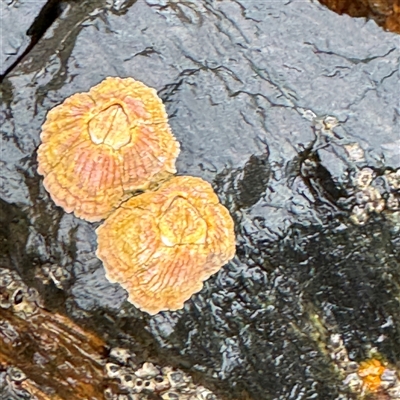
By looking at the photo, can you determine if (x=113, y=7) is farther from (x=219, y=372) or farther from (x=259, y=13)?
(x=219, y=372)

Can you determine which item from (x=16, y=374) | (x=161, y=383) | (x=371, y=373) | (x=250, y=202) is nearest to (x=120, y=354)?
(x=161, y=383)

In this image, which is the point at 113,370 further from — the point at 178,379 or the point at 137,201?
the point at 137,201

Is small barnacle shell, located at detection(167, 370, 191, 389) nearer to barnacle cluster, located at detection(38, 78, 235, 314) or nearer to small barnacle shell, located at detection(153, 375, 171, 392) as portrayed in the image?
small barnacle shell, located at detection(153, 375, 171, 392)

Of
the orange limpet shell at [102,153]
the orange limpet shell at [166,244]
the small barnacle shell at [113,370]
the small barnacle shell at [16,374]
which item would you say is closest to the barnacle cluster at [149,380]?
the small barnacle shell at [113,370]

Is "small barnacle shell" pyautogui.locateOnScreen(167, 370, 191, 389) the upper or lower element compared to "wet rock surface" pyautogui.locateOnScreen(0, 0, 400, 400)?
lower

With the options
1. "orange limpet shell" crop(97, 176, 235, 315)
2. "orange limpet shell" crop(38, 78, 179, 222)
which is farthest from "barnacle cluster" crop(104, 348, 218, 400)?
"orange limpet shell" crop(38, 78, 179, 222)

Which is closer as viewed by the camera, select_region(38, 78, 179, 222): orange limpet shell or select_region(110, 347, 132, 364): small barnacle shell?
select_region(38, 78, 179, 222): orange limpet shell
